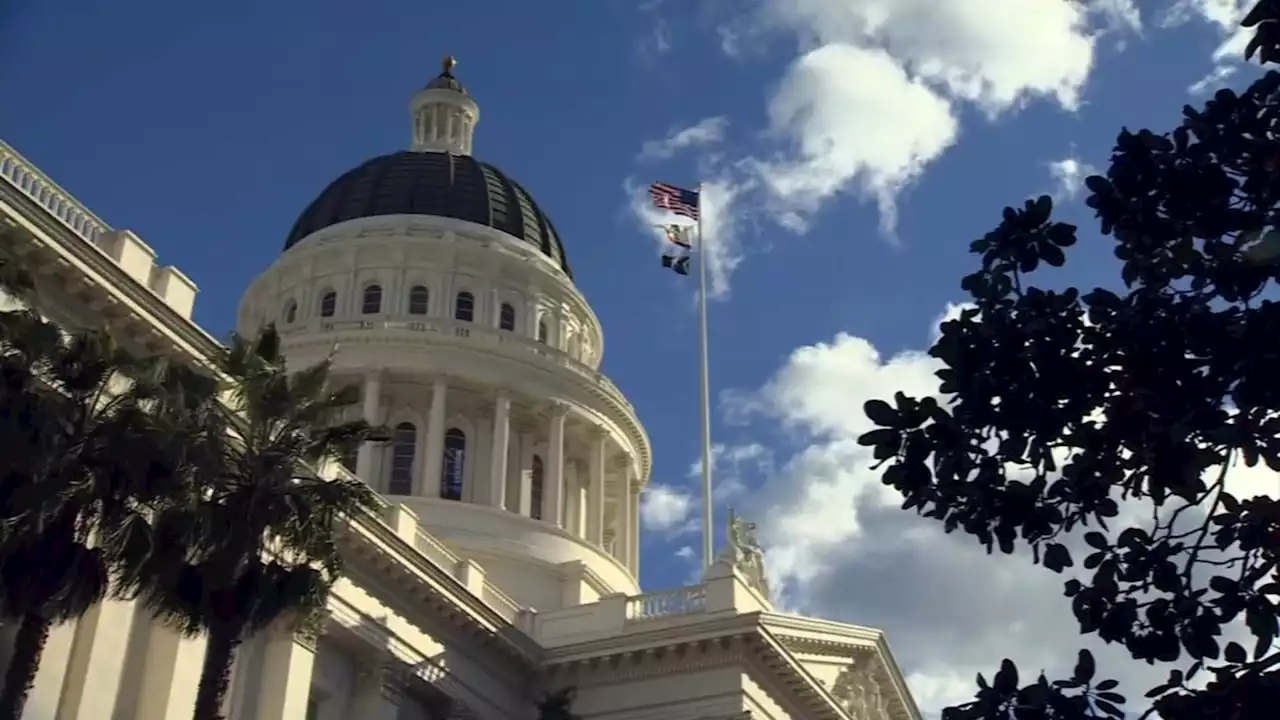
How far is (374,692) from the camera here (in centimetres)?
2983

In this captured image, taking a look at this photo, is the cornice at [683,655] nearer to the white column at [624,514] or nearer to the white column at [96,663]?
the white column at [96,663]

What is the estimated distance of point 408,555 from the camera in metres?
30.1

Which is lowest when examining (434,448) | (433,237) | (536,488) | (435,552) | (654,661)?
(654,661)

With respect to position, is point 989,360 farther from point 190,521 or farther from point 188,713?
point 188,713

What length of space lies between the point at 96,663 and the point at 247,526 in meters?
7.13

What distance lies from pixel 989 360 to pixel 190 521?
10.7m

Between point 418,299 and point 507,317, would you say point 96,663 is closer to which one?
point 418,299

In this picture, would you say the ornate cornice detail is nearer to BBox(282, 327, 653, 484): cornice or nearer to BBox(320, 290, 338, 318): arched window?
BBox(282, 327, 653, 484): cornice

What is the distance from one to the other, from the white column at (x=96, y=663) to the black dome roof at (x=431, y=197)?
101 feet

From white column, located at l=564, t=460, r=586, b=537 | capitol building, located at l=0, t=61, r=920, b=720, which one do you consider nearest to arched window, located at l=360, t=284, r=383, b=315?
capitol building, located at l=0, t=61, r=920, b=720

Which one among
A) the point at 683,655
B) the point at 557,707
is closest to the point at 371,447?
the point at 683,655

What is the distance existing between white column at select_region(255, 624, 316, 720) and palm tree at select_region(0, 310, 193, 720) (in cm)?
959

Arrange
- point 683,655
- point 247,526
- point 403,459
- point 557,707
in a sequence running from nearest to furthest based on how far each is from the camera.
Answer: point 247,526, point 557,707, point 683,655, point 403,459

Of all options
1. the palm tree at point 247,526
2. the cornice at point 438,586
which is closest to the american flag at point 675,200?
the cornice at point 438,586
